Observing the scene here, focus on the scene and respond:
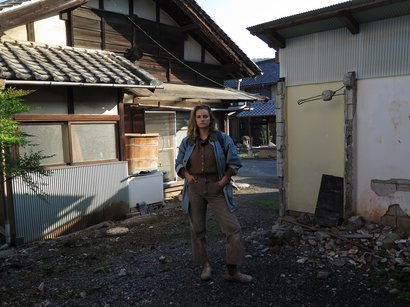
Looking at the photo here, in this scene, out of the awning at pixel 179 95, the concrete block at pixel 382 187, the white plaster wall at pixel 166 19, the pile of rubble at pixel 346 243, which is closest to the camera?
the pile of rubble at pixel 346 243

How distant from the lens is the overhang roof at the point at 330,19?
16.8 ft

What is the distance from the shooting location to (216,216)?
4.25 m

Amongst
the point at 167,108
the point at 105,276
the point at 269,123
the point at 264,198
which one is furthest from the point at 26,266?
the point at 269,123

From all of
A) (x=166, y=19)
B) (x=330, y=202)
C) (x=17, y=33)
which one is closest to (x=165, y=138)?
(x=166, y=19)

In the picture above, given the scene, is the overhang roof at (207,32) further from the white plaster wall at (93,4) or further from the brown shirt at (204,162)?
the brown shirt at (204,162)

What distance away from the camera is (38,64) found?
6410 mm

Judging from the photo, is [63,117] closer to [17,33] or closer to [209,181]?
[17,33]

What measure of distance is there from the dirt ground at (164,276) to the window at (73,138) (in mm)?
1488

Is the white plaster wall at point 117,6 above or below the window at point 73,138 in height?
above

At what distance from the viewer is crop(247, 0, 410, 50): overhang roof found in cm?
513

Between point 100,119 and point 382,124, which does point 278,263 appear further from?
point 100,119

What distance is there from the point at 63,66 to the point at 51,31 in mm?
1468

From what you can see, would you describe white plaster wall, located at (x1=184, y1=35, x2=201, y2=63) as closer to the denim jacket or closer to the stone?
the stone

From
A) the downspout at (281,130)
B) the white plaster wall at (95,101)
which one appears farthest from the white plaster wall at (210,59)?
the downspout at (281,130)
